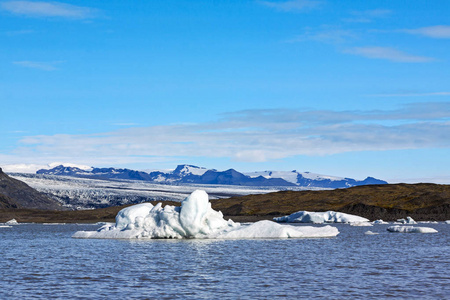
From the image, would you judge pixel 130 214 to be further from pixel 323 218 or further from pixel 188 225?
pixel 323 218

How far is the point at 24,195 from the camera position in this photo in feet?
462

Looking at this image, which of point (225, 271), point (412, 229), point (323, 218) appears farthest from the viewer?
point (323, 218)

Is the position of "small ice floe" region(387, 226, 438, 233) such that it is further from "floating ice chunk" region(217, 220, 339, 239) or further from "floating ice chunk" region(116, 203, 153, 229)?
"floating ice chunk" region(116, 203, 153, 229)

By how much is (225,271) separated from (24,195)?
126 metres

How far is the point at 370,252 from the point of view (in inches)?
1299

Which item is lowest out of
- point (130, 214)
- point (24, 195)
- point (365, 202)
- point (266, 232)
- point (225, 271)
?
point (225, 271)

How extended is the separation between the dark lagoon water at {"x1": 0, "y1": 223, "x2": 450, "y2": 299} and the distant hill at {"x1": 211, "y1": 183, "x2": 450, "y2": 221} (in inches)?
2427

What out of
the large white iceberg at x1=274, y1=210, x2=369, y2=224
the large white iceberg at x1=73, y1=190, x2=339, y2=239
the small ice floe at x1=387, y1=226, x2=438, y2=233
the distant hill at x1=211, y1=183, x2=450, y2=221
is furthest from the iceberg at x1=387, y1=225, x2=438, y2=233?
the distant hill at x1=211, y1=183, x2=450, y2=221

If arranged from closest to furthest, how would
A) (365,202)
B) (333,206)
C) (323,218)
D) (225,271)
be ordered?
(225,271) → (323,218) → (333,206) → (365,202)

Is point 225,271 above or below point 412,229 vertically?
below

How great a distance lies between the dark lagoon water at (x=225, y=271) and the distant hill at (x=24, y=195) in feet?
347

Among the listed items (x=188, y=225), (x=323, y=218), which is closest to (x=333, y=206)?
(x=323, y=218)

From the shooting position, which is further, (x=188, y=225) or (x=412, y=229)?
(x=412, y=229)

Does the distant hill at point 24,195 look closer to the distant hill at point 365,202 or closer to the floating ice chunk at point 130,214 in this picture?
the distant hill at point 365,202
